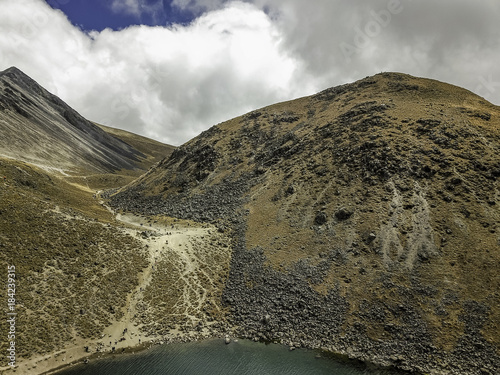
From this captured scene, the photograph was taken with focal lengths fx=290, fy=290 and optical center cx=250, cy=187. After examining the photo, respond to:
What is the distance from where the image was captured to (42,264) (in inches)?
1401

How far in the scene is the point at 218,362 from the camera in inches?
1178

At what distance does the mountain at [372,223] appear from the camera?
1252 inches

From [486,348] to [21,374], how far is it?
144ft

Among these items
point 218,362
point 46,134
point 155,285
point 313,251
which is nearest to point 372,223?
point 313,251

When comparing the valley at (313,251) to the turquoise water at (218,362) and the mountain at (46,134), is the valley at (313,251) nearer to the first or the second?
Result: the turquoise water at (218,362)

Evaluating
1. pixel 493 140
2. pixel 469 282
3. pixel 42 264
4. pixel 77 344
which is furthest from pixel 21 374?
pixel 493 140

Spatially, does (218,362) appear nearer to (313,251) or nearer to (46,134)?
(313,251)

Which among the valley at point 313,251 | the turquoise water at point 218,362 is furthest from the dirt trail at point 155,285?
the turquoise water at point 218,362

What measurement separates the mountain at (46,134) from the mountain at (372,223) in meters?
63.2

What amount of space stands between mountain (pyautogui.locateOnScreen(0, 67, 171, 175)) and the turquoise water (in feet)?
305

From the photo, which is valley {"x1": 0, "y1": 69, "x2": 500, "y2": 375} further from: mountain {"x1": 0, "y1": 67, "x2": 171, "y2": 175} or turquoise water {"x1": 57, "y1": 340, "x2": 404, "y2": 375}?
mountain {"x1": 0, "y1": 67, "x2": 171, "y2": 175}

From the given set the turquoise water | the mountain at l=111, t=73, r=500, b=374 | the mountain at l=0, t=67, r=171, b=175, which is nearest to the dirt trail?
the turquoise water

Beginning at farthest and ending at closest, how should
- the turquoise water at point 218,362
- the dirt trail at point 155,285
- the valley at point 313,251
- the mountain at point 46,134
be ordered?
the mountain at point 46,134 → the valley at point 313,251 → the dirt trail at point 155,285 → the turquoise water at point 218,362

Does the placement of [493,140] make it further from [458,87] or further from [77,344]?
[77,344]
